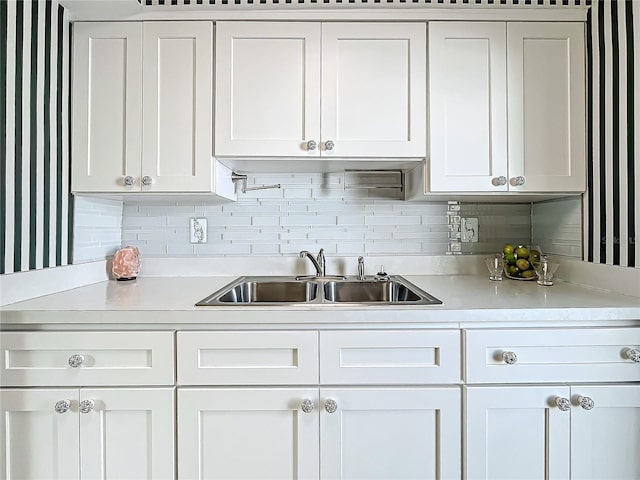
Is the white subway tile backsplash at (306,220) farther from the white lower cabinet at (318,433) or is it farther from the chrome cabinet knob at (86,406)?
the chrome cabinet knob at (86,406)

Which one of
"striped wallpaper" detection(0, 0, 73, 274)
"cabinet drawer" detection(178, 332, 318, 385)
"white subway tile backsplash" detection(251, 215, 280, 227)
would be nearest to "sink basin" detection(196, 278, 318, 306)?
"white subway tile backsplash" detection(251, 215, 280, 227)

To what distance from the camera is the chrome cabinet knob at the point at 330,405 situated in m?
1.23

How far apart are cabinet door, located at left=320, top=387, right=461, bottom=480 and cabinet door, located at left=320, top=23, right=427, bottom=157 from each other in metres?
0.96

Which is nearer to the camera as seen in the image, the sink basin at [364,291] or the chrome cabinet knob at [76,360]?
the chrome cabinet knob at [76,360]

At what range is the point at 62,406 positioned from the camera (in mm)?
1212

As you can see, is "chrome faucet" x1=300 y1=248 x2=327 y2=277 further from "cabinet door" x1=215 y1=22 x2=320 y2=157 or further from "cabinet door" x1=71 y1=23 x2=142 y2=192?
"cabinet door" x1=71 y1=23 x2=142 y2=192

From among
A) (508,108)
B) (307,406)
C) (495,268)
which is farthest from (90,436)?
(508,108)

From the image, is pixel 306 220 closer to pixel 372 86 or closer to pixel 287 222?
pixel 287 222

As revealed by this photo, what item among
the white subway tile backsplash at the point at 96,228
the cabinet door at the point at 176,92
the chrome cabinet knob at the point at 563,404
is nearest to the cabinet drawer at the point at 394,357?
the chrome cabinet knob at the point at 563,404

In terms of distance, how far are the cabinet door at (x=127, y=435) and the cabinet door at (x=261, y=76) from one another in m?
0.99

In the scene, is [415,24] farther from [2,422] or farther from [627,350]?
[2,422]

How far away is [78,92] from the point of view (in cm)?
162

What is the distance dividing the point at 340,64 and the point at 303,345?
1162 millimetres

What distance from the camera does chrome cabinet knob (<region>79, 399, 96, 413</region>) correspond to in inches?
47.6
